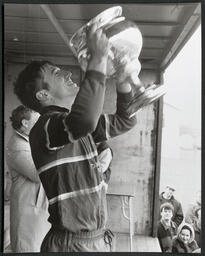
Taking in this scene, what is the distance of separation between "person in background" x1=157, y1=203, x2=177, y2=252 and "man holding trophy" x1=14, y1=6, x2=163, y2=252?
0.81 ft

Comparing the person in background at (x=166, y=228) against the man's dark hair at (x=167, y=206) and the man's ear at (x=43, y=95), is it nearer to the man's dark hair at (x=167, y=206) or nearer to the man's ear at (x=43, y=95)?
the man's dark hair at (x=167, y=206)

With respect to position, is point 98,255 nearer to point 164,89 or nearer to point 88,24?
point 164,89

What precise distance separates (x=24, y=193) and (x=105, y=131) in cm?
46

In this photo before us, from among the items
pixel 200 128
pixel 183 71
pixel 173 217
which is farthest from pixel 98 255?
pixel 183 71

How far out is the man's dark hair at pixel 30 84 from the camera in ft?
6.73

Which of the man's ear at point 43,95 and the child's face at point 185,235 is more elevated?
the man's ear at point 43,95

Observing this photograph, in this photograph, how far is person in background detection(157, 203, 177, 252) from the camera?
6.81 feet

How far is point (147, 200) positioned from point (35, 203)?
51 centimetres

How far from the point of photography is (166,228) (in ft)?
6.82

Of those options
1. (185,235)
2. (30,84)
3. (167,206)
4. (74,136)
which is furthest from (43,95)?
(185,235)

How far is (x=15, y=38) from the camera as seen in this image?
2.06 metres

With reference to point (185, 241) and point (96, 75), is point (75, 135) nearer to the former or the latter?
point (96, 75)

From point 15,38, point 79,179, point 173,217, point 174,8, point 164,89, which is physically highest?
point 174,8

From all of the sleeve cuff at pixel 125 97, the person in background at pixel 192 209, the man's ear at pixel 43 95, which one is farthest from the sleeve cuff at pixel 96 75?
the person in background at pixel 192 209
